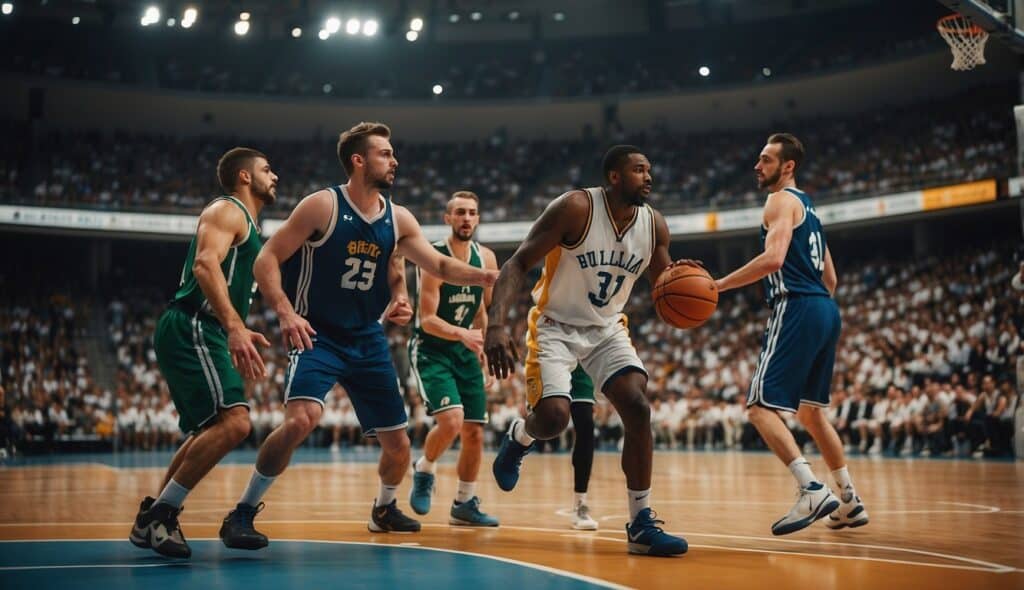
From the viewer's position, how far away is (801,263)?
6.90 metres

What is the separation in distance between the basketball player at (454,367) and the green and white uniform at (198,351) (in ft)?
5.87

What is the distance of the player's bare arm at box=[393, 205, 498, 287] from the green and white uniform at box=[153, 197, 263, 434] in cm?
87

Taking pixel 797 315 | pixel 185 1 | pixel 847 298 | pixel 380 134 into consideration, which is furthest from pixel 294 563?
pixel 185 1

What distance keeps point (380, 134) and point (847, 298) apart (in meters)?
22.7

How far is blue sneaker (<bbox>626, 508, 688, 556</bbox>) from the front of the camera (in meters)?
5.42

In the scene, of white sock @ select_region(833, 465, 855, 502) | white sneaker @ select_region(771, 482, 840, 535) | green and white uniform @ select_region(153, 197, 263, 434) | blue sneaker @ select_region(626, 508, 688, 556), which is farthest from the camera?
white sock @ select_region(833, 465, 855, 502)

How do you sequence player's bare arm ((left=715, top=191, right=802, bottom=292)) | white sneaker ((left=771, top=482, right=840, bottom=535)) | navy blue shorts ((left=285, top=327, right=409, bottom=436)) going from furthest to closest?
player's bare arm ((left=715, top=191, right=802, bottom=292)) → white sneaker ((left=771, top=482, right=840, bottom=535)) → navy blue shorts ((left=285, top=327, right=409, bottom=436))

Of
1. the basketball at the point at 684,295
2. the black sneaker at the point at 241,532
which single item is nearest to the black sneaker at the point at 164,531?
the black sneaker at the point at 241,532

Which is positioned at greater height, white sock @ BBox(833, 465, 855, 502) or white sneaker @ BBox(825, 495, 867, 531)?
white sock @ BBox(833, 465, 855, 502)

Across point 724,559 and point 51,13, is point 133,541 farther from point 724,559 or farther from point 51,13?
point 51,13

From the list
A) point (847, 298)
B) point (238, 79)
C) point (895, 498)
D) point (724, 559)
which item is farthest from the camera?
point (238, 79)

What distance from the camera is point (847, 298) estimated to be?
2692cm

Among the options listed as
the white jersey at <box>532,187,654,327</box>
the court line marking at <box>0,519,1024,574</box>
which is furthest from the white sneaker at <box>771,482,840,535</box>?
the white jersey at <box>532,187,654,327</box>

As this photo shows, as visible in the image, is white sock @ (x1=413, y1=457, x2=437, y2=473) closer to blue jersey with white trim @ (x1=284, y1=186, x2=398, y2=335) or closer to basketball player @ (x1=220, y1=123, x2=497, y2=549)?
basketball player @ (x1=220, y1=123, x2=497, y2=549)
